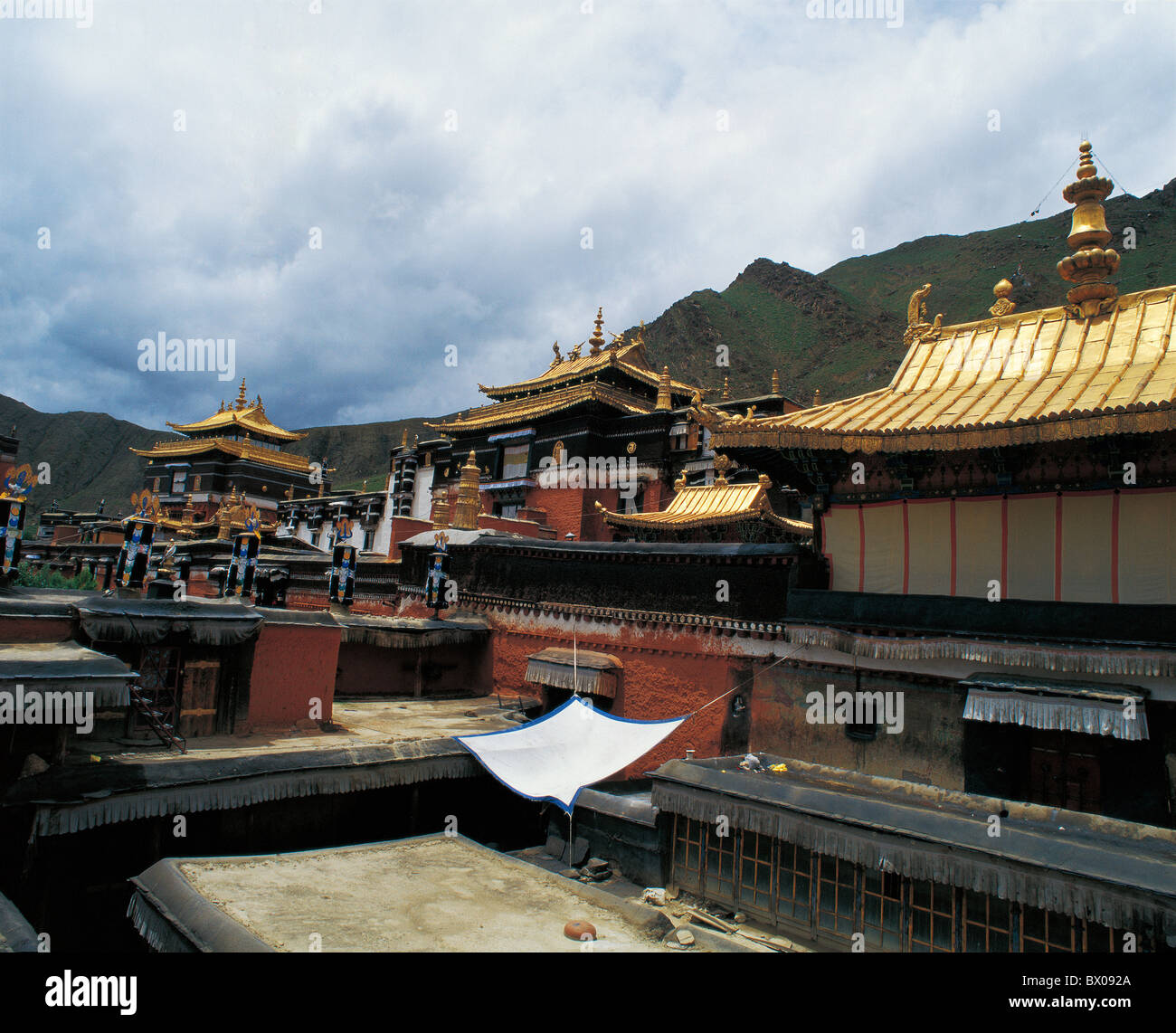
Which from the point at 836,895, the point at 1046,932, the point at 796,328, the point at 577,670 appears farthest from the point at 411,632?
the point at 796,328

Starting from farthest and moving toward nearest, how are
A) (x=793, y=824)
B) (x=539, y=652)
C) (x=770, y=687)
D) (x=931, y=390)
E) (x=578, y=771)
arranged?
(x=539, y=652) → (x=770, y=687) → (x=931, y=390) → (x=578, y=771) → (x=793, y=824)

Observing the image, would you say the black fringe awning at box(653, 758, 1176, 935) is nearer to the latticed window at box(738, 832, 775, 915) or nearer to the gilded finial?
the latticed window at box(738, 832, 775, 915)

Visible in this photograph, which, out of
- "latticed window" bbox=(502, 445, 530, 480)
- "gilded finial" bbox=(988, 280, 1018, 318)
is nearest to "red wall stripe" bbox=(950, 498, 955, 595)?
"gilded finial" bbox=(988, 280, 1018, 318)

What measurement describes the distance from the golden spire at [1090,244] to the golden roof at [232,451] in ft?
177

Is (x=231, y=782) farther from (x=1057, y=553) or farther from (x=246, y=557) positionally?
(x=1057, y=553)

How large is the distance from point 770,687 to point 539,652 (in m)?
6.02

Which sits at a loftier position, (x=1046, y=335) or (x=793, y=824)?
(x=1046, y=335)

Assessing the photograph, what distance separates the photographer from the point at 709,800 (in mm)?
9148

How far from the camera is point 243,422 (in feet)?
178

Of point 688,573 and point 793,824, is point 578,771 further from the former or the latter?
point 688,573

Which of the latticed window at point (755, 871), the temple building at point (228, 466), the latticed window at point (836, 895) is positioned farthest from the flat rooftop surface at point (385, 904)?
the temple building at point (228, 466)

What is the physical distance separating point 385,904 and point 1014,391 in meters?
10.5
